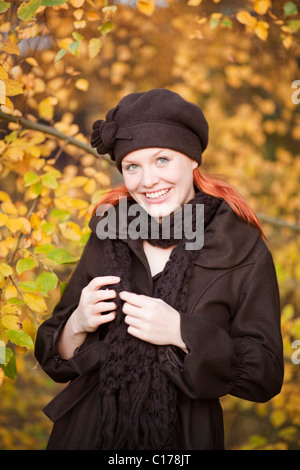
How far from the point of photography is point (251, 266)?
1802 millimetres

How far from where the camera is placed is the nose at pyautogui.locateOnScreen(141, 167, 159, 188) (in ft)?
5.87

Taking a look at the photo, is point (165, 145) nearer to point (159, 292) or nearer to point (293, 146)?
point (159, 292)

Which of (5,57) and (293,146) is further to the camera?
(293,146)

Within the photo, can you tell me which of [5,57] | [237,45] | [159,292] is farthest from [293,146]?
[159,292]

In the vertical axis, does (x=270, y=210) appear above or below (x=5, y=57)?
below

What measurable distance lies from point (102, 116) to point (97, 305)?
466 cm

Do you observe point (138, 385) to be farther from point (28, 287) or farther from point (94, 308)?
point (28, 287)

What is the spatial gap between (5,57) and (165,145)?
1052 millimetres

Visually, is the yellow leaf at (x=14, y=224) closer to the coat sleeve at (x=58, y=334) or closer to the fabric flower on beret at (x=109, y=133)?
the coat sleeve at (x=58, y=334)

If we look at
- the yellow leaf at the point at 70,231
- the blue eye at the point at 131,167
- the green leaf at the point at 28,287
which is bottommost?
the green leaf at the point at 28,287

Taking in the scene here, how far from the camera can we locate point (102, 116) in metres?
6.07

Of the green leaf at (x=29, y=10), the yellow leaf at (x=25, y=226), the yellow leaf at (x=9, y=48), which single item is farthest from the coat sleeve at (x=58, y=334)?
the green leaf at (x=29, y=10)

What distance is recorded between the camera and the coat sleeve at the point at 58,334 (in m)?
1.78

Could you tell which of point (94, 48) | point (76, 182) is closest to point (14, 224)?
point (76, 182)
